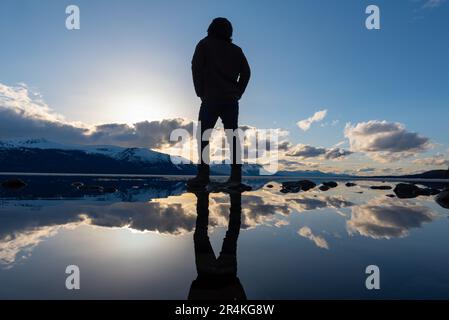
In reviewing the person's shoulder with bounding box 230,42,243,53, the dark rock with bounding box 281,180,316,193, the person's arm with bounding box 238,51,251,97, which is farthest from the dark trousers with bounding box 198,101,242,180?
the dark rock with bounding box 281,180,316,193

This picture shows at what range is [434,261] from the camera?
304cm

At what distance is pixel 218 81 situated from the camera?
13031mm

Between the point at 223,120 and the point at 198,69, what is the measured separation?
2475 millimetres

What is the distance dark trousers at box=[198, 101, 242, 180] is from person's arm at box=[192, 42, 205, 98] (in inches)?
24.9

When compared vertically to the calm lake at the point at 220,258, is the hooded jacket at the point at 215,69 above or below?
above

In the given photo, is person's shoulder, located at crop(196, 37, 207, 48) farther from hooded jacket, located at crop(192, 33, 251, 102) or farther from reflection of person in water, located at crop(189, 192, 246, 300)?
reflection of person in water, located at crop(189, 192, 246, 300)

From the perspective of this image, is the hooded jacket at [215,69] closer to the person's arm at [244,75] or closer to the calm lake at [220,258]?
the person's arm at [244,75]

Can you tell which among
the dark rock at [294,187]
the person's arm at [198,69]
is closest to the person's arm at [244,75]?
the person's arm at [198,69]

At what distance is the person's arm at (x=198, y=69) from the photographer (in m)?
13.0

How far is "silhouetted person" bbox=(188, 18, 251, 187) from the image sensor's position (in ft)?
42.6

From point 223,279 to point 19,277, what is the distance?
1.61 metres

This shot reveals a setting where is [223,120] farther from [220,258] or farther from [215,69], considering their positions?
[220,258]
